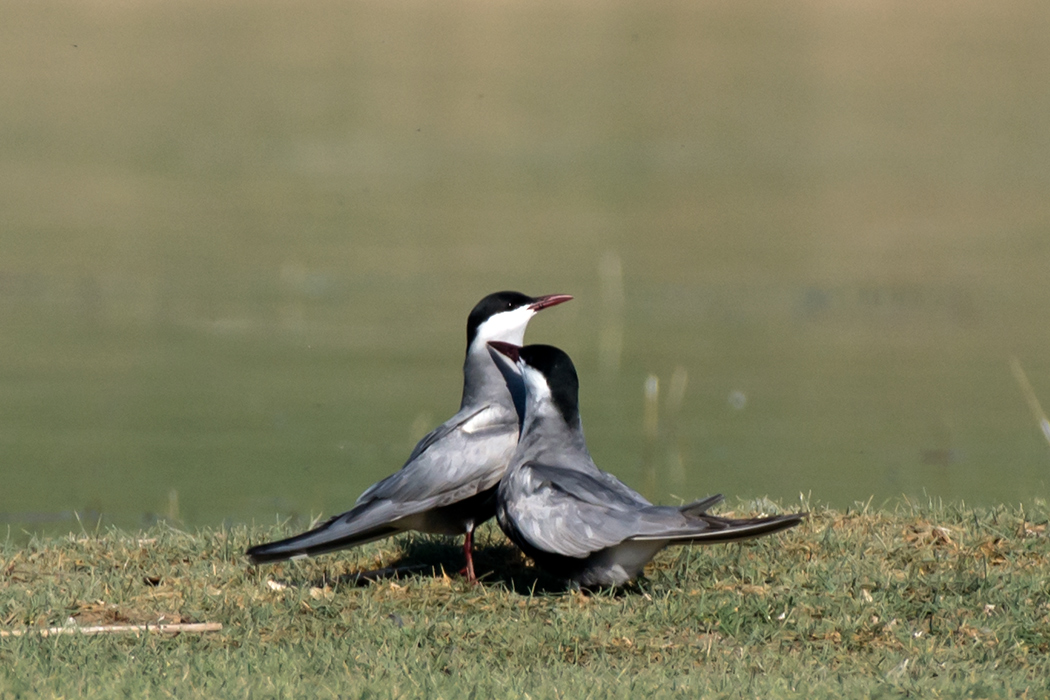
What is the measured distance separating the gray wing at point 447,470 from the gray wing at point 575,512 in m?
0.31

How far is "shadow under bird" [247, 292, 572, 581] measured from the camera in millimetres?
6121

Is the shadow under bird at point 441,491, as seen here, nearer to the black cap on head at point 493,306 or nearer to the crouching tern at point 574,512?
the crouching tern at point 574,512

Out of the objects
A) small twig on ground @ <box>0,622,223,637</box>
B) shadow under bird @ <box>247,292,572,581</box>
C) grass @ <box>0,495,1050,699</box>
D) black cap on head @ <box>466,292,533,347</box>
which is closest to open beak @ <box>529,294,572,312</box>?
black cap on head @ <box>466,292,533,347</box>

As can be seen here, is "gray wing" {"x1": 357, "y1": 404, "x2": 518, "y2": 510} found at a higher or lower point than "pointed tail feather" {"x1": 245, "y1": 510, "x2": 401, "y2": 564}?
higher

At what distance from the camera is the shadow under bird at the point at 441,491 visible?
6.12m

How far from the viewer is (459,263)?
51.4 feet

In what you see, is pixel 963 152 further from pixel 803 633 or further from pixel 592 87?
pixel 803 633

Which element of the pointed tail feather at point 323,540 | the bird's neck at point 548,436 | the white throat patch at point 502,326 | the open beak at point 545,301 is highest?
the open beak at point 545,301

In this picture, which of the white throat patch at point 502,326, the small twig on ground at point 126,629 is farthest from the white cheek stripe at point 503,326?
the small twig on ground at point 126,629

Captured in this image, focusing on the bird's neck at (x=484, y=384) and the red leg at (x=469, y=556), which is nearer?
the red leg at (x=469, y=556)

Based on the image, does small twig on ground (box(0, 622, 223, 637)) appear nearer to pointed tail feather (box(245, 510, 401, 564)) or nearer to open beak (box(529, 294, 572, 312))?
pointed tail feather (box(245, 510, 401, 564))

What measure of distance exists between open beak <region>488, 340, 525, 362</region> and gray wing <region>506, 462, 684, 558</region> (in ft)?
2.20

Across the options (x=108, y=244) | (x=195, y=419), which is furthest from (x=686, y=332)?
(x=108, y=244)

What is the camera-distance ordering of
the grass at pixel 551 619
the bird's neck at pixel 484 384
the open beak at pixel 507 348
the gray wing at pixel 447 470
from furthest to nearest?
the bird's neck at pixel 484 384, the open beak at pixel 507 348, the gray wing at pixel 447 470, the grass at pixel 551 619
